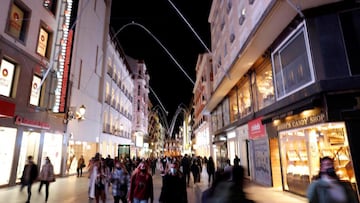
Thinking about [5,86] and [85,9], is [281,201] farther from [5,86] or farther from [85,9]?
[85,9]

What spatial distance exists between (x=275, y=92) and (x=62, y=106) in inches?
577

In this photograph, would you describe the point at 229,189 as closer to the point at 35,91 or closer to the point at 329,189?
the point at 329,189

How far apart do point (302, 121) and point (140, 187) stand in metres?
7.30

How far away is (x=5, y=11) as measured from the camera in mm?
13023

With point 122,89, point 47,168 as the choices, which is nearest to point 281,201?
point 47,168

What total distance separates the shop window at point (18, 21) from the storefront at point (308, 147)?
1570cm

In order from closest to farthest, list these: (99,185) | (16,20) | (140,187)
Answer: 1. (140,187)
2. (99,185)
3. (16,20)

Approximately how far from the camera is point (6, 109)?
1279 centimetres

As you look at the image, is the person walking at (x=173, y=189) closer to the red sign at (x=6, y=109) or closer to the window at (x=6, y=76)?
the red sign at (x=6, y=109)

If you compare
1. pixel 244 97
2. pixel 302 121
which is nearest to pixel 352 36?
pixel 302 121

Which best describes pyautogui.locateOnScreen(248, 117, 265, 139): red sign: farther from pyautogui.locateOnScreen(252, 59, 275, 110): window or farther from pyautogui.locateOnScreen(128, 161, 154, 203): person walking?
pyautogui.locateOnScreen(128, 161, 154, 203): person walking

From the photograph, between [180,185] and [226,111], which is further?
[226,111]

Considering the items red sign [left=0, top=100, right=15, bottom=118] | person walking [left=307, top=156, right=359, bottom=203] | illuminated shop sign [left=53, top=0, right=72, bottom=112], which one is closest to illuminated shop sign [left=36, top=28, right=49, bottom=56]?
illuminated shop sign [left=53, top=0, right=72, bottom=112]

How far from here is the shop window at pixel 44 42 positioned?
1645cm
